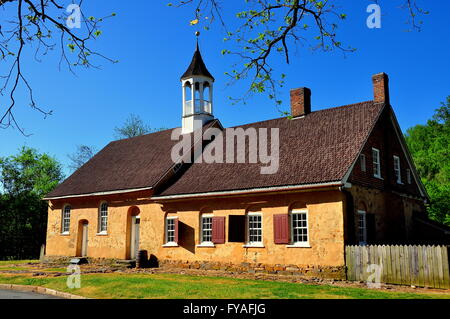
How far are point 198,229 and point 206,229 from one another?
41cm

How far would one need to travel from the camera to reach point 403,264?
1507cm

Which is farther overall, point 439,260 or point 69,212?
point 69,212

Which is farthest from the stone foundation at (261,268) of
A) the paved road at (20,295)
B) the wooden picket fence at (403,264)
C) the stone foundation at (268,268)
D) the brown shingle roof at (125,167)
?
the paved road at (20,295)

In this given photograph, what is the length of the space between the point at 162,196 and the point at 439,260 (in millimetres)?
13403

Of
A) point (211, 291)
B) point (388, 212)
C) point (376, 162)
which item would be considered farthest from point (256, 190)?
point (388, 212)

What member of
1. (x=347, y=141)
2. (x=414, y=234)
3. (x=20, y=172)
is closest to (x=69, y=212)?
(x=20, y=172)

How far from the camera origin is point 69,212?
92.6 ft

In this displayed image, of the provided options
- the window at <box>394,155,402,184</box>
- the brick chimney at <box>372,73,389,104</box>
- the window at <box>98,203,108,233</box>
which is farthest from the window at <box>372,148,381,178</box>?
the window at <box>98,203,108,233</box>

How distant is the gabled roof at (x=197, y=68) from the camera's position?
89.5ft

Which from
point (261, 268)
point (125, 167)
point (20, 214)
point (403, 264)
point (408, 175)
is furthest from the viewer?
point (20, 214)

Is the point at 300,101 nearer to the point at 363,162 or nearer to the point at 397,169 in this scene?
the point at 363,162
